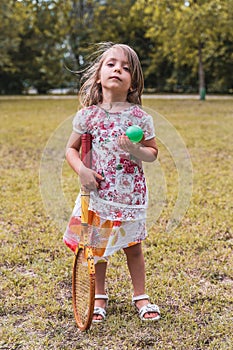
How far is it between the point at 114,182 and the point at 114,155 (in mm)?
118

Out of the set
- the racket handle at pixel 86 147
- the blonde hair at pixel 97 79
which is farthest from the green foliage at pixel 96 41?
the racket handle at pixel 86 147

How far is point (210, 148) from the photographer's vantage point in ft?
24.1

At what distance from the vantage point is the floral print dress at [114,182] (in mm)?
2201

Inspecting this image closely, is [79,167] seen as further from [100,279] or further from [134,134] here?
[100,279]

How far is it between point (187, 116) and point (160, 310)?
1068 cm

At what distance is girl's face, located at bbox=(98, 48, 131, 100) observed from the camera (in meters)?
2.17

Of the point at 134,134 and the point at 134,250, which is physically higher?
the point at 134,134

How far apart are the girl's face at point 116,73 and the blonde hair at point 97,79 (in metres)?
0.03

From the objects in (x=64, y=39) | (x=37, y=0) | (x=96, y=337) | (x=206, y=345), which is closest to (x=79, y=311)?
(x=96, y=337)

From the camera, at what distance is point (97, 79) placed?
2311mm

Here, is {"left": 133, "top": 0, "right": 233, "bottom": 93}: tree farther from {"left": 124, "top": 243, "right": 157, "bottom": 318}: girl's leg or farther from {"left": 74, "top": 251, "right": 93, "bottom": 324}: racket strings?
{"left": 74, "top": 251, "right": 93, "bottom": 324}: racket strings

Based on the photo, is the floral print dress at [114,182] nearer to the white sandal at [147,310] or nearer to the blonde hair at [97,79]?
the blonde hair at [97,79]

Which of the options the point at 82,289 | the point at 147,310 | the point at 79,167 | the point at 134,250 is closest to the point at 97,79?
the point at 79,167

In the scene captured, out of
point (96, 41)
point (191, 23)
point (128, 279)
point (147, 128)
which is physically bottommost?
point (128, 279)
